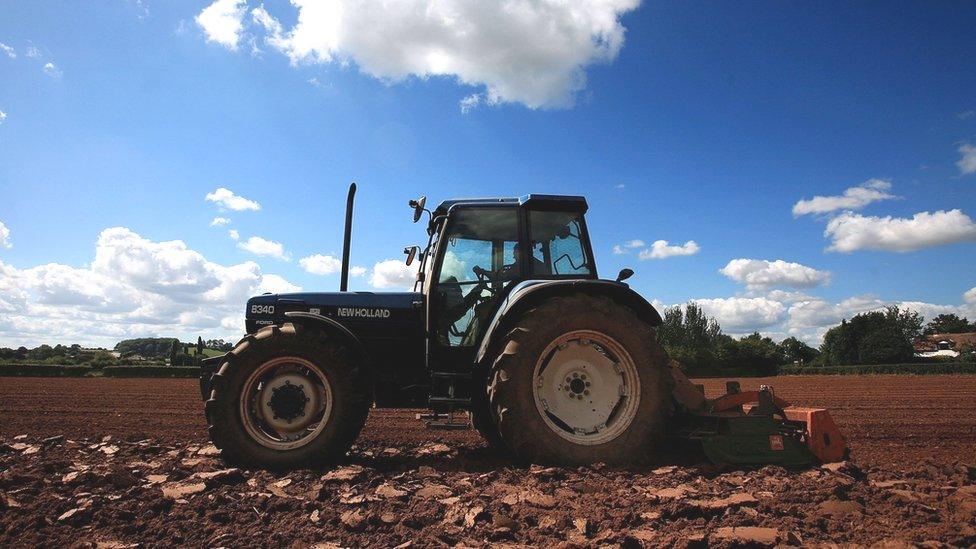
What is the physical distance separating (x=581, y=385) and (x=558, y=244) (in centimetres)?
134

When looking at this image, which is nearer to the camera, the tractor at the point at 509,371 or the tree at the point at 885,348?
the tractor at the point at 509,371

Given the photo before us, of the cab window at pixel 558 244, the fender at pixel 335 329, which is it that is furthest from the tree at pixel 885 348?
the fender at pixel 335 329

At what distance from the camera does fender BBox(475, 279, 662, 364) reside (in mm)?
4309

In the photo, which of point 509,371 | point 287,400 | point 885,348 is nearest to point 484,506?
point 509,371

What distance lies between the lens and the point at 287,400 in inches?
174

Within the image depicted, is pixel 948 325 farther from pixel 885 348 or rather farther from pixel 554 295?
pixel 554 295

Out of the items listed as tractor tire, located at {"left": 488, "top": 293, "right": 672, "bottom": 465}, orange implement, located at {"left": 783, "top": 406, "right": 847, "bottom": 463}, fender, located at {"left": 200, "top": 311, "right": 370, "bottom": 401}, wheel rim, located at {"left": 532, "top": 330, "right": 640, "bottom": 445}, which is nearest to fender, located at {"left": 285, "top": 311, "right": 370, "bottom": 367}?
fender, located at {"left": 200, "top": 311, "right": 370, "bottom": 401}

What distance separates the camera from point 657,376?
13.8 ft

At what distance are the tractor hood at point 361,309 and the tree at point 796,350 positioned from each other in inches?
3382

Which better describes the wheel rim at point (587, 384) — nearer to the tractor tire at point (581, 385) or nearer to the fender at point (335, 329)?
the tractor tire at point (581, 385)

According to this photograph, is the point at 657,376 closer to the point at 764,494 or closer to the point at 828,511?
the point at 764,494

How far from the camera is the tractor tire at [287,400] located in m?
4.27

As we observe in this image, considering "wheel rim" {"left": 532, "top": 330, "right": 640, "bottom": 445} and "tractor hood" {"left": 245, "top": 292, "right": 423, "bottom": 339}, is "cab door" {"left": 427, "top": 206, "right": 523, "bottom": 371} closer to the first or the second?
"tractor hood" {"left": 245, "top": 292, "right": 423, "bottom": 339}

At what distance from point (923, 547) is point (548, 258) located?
320 centimetres
